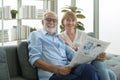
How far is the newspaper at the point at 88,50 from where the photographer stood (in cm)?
191

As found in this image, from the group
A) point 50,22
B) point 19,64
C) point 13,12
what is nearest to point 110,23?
point 13,12

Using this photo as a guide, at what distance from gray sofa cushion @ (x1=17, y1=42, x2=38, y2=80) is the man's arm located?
127 mm

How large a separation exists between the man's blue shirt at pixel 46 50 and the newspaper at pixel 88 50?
0.27 metres

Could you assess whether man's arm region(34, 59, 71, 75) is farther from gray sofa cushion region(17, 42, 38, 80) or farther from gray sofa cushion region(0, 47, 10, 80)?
gray sofa cushion region(0, 47, 10, 80)

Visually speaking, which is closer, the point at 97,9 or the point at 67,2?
the point at 97,9

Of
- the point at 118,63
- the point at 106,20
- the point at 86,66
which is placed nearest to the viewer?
the point at 86,66

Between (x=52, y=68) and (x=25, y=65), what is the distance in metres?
0.32

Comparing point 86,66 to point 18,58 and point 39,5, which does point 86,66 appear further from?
point 39,5

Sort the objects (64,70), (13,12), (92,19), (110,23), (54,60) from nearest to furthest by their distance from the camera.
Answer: (64,70)
(54,60)
(13,12)
(110,23)
(92,19)

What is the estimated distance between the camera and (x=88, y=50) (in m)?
1.92

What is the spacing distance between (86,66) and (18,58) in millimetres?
747

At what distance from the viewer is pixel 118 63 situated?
259cm

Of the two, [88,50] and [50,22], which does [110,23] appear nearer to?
[50,22]

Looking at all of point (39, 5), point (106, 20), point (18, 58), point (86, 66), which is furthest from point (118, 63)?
point (39, 5)
